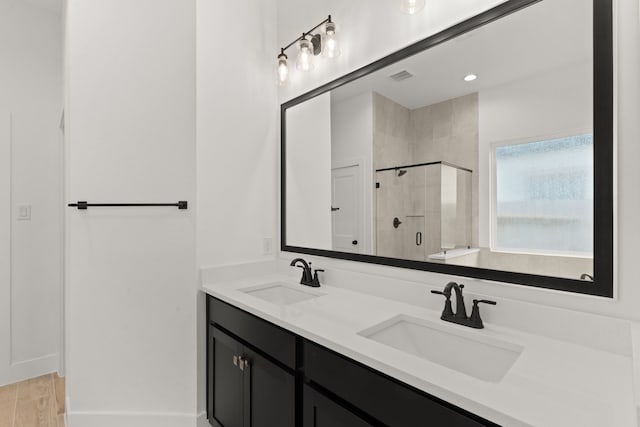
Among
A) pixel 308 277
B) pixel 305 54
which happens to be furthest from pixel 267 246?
pixel 305 54

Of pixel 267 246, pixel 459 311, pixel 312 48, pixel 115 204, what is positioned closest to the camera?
pixel 459 311

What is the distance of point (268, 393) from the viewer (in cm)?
133

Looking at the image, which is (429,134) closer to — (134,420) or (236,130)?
(236,130)

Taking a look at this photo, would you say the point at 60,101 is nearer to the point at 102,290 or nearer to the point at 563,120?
the point at 102,290

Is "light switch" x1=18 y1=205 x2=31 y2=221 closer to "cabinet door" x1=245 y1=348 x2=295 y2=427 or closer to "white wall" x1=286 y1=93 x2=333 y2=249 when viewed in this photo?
"white wall" x1=286 y1=93 x2=333 y2=249

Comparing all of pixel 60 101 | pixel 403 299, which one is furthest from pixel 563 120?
pixel 60 101

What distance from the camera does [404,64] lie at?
152cm

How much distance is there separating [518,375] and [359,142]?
125 cm

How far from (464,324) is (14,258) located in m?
3.10

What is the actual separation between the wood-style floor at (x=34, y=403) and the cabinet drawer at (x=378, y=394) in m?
1.94

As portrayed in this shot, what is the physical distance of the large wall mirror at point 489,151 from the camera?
1.01 metres

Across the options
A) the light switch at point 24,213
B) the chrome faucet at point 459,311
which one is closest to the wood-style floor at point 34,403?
the light switch at point 24,213

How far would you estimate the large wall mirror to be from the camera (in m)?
1.01

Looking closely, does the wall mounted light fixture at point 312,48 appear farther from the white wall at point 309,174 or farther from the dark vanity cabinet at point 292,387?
the dark vanity cabinet at point 292,387
